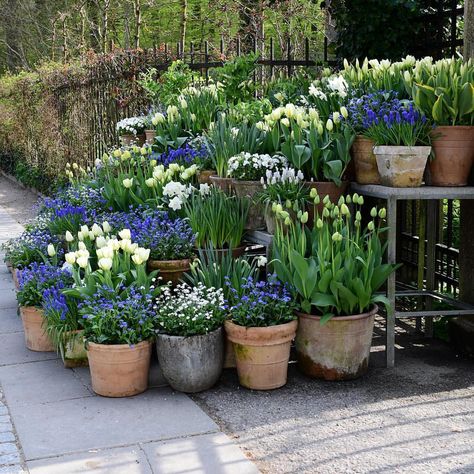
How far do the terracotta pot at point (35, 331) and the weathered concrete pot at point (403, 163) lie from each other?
2605 mm

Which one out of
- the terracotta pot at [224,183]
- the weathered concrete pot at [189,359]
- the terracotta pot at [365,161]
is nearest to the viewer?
the weathered concrete pot at [189,359]

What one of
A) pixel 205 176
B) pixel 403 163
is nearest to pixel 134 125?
pixel 205 176

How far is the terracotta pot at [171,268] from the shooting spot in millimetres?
5445

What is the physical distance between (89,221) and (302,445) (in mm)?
3078

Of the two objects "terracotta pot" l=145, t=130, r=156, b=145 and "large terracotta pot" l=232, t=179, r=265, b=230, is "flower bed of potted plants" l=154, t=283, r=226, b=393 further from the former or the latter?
"terracotta pot" l=145, t=130, r=156, b=145

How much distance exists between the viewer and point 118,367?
4.70 meters

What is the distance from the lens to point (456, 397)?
475cm

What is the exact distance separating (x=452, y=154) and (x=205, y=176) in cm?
203

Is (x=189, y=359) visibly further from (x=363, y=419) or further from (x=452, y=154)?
(x=452, y=154)

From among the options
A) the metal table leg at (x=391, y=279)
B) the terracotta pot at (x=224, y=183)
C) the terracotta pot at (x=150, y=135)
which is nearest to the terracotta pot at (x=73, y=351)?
the terracotta pot at (x=224, y=183)

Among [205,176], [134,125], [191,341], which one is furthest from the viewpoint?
[134,125]

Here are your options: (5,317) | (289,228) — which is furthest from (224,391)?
(5,317)

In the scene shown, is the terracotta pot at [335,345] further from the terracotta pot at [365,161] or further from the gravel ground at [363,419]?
the terracotta pot at [365,161]

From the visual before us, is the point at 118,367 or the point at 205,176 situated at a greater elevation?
the point at 205,176
